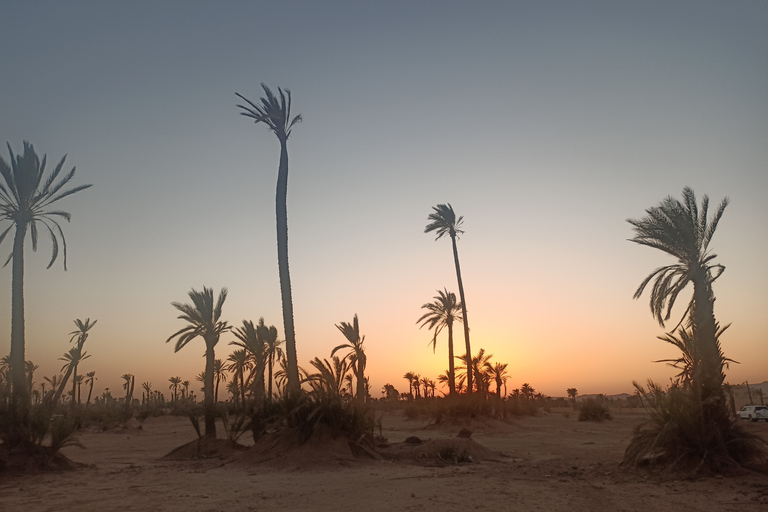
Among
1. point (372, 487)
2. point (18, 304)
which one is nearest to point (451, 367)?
point (18, 304)

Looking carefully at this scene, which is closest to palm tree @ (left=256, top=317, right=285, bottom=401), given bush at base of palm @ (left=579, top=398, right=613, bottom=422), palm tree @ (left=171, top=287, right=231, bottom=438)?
palm tree @ (left=171, top=287, right=231, bottom=438)

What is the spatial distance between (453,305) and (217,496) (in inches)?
1270

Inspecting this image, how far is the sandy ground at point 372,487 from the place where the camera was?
9.12 metres

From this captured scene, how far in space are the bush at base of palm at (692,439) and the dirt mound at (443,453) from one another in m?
4.42

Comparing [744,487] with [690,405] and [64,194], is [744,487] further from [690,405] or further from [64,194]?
[64,194]

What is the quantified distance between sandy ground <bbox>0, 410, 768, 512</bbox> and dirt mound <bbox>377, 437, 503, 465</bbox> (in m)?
0.22

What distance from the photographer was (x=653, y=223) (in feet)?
52.6

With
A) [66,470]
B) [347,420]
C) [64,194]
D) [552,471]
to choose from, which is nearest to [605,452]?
[552,471]

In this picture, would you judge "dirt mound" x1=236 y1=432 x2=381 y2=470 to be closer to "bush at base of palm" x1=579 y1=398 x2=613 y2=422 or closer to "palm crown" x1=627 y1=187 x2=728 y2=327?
A: "palm crown" x1=627 y1=187 x2=728 y2=327

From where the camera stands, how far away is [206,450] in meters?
17.7

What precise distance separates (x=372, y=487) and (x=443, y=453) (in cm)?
503

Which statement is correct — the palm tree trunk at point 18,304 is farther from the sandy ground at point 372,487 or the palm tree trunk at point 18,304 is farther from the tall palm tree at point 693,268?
the tall palm tree at point 693,268

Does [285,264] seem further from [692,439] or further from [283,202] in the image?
[692,439]

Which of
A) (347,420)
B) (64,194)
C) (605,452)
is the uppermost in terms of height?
(64,194)
